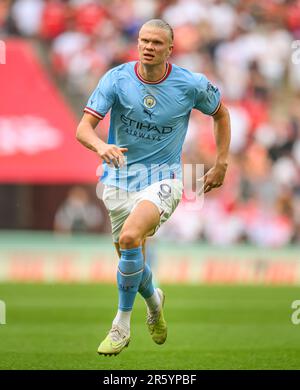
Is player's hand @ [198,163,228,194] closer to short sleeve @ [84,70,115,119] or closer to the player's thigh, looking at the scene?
the player's thigh

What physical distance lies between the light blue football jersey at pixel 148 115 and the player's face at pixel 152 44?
10.6 inches

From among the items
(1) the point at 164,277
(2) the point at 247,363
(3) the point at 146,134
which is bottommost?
(1) the point at 164,277

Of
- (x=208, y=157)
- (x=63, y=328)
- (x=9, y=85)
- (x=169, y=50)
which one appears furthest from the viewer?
(x=208, y=157)

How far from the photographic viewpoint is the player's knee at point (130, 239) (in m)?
8.57

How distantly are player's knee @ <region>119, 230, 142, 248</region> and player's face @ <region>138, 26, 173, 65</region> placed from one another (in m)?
1.47

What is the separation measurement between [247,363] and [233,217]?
1026 cm

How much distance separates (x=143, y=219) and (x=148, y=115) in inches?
37.7

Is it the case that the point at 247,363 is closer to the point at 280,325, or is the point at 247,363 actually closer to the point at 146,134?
the point at 146,134

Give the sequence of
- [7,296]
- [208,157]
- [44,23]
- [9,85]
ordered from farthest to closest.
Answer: [44,23], [208,157], [9,85], [7,296]

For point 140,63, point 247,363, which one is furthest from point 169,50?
point 247,363

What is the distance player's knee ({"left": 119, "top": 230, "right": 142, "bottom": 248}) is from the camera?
337 inches

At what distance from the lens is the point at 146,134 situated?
9109 millimetres

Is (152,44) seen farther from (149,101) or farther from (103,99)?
(103,99)

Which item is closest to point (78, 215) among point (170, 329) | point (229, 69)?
point (229, 69)
